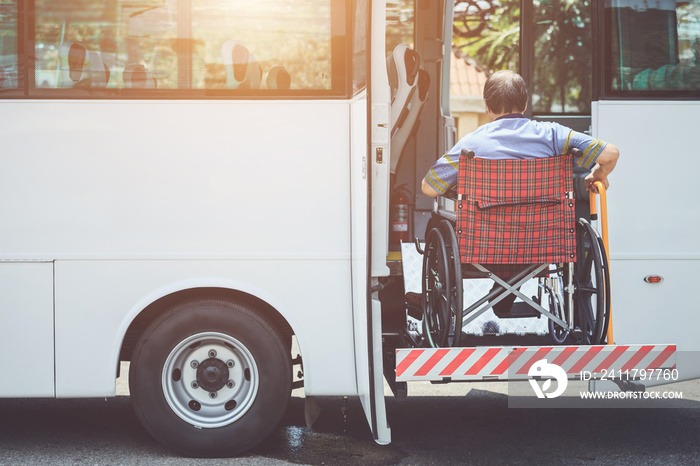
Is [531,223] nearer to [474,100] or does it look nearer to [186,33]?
[186,33]

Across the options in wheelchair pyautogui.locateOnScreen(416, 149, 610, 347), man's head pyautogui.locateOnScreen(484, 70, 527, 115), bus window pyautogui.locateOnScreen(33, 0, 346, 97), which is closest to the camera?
wheelchair pyautogui.locateOnScreen(416, 149, 610, 347)

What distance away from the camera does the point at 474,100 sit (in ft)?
63.7

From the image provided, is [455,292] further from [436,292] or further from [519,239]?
[519,239]

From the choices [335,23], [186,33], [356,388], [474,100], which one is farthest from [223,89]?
[474,100]

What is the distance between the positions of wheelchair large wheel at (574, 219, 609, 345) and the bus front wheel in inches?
65.0

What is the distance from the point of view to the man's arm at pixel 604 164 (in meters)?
4.21

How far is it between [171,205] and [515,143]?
6.27 ft

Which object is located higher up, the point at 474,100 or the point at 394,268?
the point at 474,100

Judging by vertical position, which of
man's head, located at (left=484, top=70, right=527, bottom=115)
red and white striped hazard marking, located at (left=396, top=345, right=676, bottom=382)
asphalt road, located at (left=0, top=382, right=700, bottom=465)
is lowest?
asphalt road, located at (left=0, top=382, right=700, bottom=465)

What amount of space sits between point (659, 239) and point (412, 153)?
8.09ft

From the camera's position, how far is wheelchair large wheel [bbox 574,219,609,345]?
416 centimetres

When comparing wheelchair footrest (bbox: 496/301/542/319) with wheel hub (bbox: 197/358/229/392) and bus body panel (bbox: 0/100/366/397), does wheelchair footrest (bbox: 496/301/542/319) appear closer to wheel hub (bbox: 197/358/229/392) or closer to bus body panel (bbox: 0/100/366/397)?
bus body panel (bbox: 0/100/366/397)

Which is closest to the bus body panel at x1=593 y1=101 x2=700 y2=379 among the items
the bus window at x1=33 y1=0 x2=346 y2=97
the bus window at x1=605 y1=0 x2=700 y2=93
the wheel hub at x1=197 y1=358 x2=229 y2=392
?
the bus window at x1=605 y1=0 x2=700 y2=93

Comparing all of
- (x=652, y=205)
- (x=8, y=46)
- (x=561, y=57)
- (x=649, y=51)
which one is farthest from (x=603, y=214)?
(x=561, y=57)
